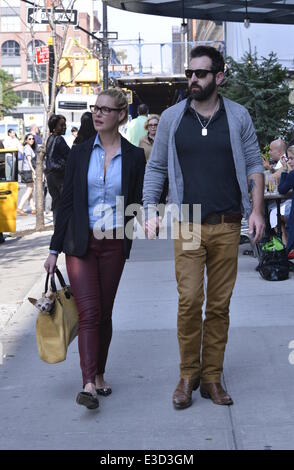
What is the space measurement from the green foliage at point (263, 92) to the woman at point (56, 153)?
3506 mm

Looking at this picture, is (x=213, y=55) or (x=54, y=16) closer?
(x=213, y=55)

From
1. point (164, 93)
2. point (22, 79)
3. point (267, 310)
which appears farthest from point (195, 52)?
point (22, 79)

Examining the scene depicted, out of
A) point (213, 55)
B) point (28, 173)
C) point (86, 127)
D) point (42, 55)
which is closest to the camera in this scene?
point (213, 55)

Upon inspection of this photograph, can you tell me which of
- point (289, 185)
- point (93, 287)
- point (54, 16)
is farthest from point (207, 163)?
point (54, 16)

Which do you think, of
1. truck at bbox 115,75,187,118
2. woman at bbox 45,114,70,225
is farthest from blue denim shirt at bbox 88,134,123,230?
truck at bbox 115,75,187,118

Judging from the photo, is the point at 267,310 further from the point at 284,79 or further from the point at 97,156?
the point at 284,79

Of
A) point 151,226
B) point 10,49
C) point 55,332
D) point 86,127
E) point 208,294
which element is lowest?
point 55,332

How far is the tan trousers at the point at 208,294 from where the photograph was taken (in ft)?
17.6

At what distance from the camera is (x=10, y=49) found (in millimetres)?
123938

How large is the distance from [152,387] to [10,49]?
122m

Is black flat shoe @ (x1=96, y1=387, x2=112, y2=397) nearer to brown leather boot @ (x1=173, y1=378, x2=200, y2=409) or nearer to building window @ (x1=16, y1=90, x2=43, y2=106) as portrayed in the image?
brown leather boot @ (x1=173, y1=378, x2=200, y2=409)

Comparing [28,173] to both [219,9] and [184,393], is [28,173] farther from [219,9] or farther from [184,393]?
[184,393]

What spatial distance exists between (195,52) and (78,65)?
3450 cm

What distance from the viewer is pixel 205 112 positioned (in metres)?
5.33
